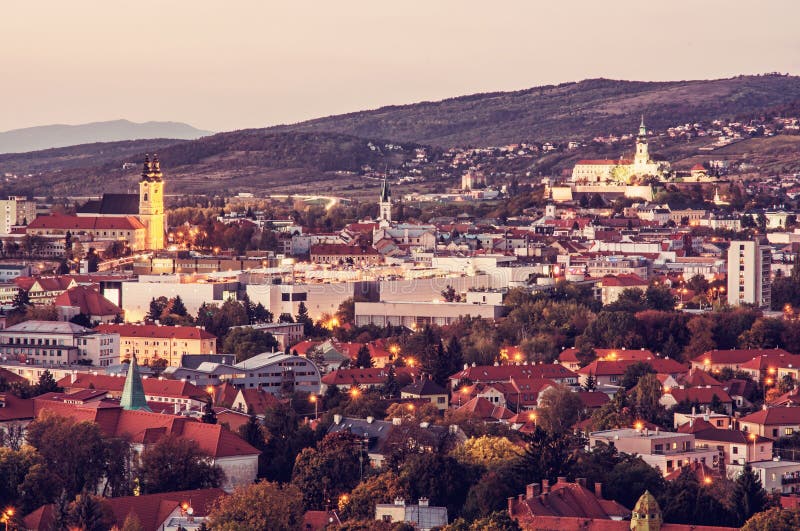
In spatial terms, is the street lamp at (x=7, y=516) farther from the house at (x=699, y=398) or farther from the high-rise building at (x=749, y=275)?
the high-rise building at (x=749, y=275)

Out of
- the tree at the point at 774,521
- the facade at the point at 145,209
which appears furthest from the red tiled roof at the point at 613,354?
the facade at the point at 145,209

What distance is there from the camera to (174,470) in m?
34.3

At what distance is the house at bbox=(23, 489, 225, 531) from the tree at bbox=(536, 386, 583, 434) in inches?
409

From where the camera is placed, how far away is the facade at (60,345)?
177 ft

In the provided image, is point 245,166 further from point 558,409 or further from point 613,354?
point 558,409

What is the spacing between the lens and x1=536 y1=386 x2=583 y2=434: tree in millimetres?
41438

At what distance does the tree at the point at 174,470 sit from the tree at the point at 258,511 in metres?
2.92

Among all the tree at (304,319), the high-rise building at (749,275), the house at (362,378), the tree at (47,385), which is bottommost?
the house at (362,378)

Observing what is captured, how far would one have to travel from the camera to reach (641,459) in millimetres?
35594

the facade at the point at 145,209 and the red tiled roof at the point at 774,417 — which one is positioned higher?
the facade at the point at 145,209

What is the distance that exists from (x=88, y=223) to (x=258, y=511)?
62.3 metres

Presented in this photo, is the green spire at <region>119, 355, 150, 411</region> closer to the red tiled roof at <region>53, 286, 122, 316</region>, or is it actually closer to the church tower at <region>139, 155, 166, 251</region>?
the red tiled roof at <region>53, 286, 122, 316</region>

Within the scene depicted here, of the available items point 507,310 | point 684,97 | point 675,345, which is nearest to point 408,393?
point 675,345

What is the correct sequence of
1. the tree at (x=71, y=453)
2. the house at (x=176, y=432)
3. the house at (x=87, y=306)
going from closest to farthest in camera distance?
the tree at (x=71, y=453), the house at (x=176, y=432), the house at (x=87, y=306)
